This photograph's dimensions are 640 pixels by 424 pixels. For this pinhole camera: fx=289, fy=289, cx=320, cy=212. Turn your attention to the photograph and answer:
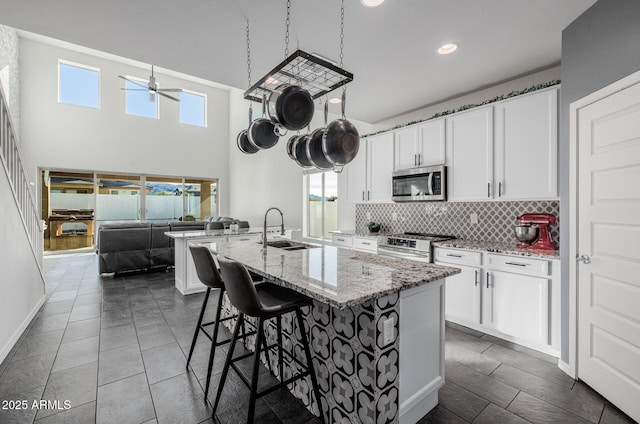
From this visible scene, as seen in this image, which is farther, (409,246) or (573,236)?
(409,246)

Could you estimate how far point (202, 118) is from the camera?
31.3 ft

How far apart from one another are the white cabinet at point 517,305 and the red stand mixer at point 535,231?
0.37m

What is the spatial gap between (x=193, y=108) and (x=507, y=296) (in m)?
9.81

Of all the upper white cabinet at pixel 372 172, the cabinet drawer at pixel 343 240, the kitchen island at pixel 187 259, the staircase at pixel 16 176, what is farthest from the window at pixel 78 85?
→ the cabinet drawer at pixel 343 240

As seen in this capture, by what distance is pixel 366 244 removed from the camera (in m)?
4.14

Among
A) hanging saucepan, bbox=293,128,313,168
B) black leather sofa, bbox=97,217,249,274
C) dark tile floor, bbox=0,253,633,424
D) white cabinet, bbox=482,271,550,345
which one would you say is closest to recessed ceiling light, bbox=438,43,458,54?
hanging saucepan, bbox=293,128,313,168

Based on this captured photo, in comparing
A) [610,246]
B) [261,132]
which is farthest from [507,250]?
[261,132]

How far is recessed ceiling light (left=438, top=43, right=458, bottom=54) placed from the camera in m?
2.57

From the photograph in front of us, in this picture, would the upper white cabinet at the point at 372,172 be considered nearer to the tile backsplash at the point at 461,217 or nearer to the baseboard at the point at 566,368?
the tile backsplash at the point at 461,217

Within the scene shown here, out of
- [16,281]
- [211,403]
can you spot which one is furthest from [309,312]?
[16,281]

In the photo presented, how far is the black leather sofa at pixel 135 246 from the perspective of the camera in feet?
16.1

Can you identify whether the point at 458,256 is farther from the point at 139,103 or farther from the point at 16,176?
the point at 139,103

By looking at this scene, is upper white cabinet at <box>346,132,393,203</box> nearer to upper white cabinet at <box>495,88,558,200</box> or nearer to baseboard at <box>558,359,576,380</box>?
upper white cabinet at <box>495,88,558,200</box>

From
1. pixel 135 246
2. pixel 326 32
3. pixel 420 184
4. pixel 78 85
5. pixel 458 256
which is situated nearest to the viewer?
pixel 326 32
